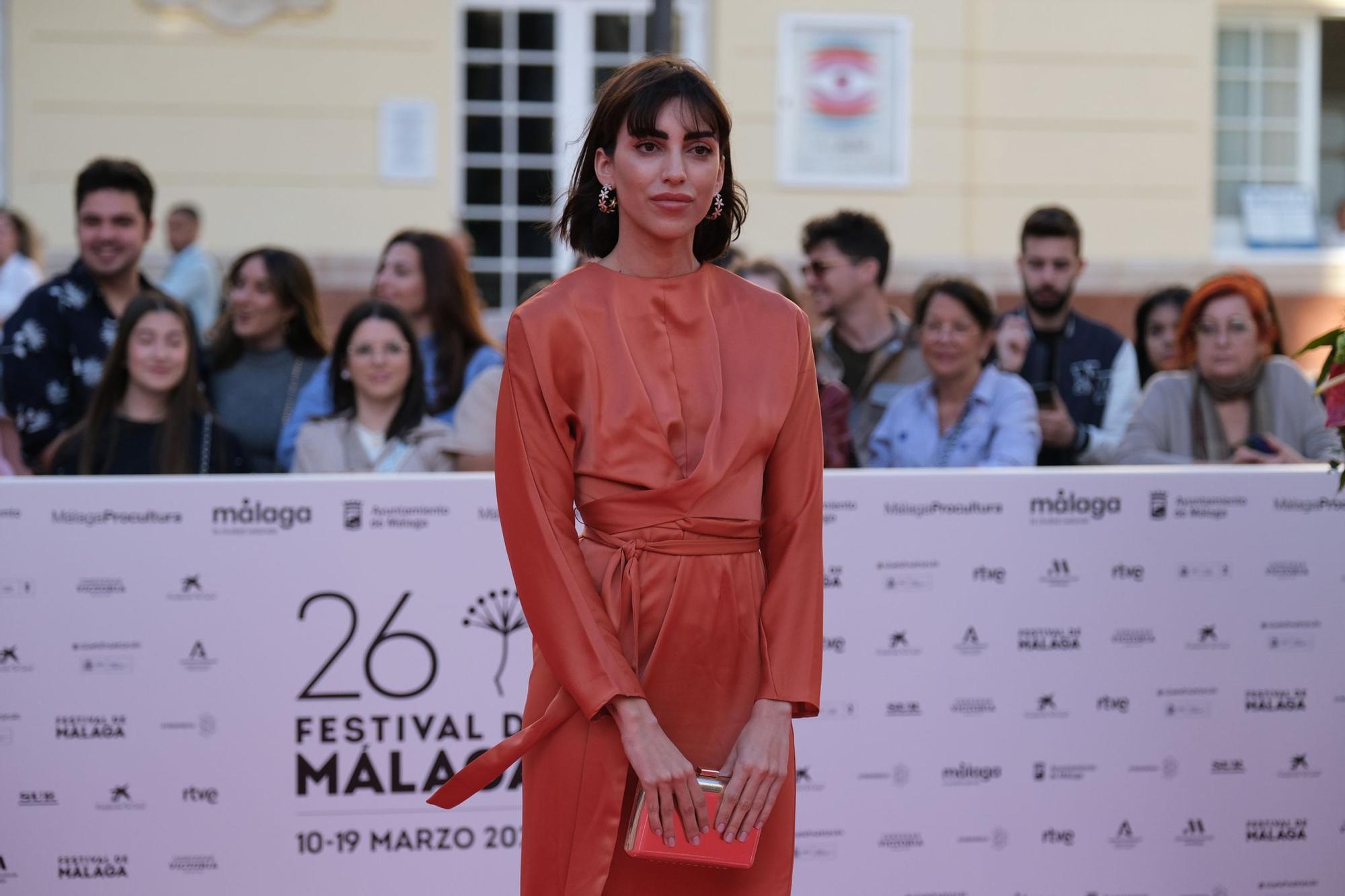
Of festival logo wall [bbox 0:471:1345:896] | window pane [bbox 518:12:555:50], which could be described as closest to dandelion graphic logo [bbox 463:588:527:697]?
festival logo wall [bbox 0:471:1345:896]

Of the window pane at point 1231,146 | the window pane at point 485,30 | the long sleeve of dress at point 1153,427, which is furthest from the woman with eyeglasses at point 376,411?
the window pane at point 1231,146

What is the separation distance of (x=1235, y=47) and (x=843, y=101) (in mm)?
3055

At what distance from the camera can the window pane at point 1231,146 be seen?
11.4m

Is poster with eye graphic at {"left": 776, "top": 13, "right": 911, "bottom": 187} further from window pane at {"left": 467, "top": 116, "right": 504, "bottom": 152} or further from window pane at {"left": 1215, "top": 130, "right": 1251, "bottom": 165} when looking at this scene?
window pane at {"left": 1215, "top": 130, "right": 1251, "bottom": 165}

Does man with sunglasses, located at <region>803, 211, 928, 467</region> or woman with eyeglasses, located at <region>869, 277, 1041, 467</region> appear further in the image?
man with sunglasses, located at <region>803, 211, 928, 467</region>

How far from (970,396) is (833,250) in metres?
1.09

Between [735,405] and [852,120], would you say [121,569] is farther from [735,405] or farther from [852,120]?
[852,120]

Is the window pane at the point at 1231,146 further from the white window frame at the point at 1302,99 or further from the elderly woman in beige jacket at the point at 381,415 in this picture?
the elderly woman in beige jacket at the point at 381,415

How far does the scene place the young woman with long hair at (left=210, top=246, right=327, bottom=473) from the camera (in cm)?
575

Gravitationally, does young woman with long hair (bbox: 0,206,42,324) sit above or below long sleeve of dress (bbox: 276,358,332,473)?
above

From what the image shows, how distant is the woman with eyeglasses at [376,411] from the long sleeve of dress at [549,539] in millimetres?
2607

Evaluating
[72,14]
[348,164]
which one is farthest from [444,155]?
[72,14]

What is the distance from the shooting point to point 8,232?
9117 mm

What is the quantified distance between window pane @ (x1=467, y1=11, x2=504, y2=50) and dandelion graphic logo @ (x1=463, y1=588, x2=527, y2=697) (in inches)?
280
